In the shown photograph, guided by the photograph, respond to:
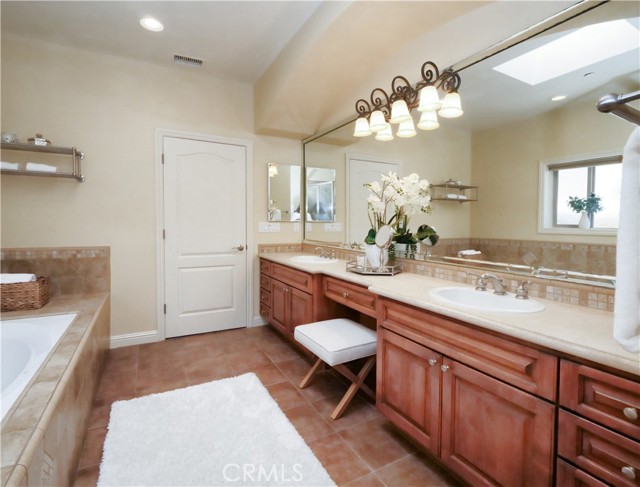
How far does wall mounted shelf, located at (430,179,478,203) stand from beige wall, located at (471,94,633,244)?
0.06 meters

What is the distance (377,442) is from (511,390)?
3.04 ft

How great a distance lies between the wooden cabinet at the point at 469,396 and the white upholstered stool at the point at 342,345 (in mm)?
210

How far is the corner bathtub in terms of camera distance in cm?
186

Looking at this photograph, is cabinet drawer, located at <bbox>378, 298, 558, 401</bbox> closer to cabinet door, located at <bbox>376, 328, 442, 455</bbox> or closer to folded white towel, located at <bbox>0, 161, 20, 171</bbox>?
cabinet door, located at <bbox>376, 328, 442, 455</bbox>

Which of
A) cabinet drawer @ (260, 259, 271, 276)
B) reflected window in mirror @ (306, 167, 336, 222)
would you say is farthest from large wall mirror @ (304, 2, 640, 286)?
cabinet drawer @ (260, 259, 271, 276)

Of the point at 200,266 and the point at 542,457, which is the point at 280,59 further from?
the point at 542,457

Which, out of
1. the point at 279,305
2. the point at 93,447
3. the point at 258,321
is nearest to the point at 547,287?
the point at 279,305

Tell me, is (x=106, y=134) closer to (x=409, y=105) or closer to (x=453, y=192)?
(x=409, y=105)

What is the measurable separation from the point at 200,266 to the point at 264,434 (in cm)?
202

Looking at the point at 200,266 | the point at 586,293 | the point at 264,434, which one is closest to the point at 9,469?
the point at 264,434

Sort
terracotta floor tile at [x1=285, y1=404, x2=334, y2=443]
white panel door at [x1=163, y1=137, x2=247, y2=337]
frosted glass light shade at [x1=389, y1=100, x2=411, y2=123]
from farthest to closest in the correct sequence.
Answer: white panel door at [x1=163, y1=137, x2=247, y2=337] < frosted glass light shade at [x1=389, y1=100, x2=411, y2=123] < terracotta floor tile at [x1=285, y1=404, x2=334, y2=443]

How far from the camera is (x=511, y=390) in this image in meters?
1.12

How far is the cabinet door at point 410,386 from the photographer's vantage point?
1425mm

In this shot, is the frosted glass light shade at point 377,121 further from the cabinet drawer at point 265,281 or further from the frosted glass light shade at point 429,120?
the cabinet drawer at point 265,281
